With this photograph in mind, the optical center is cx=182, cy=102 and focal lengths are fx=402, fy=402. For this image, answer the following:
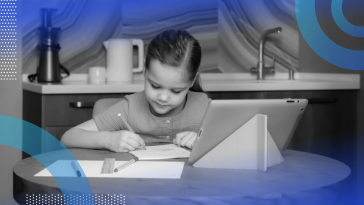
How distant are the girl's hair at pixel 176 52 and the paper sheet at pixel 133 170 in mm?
421

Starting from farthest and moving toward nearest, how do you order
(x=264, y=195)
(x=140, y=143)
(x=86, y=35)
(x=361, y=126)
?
(x=86, y=35), (x=361, y=126), (x=140, y=143), (x=264, y=195)

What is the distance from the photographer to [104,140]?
42.6 inches

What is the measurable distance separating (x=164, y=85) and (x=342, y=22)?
110cm

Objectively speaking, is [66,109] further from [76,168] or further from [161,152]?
[76,168]

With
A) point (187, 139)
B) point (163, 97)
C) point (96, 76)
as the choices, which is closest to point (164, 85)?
point (163, 97)

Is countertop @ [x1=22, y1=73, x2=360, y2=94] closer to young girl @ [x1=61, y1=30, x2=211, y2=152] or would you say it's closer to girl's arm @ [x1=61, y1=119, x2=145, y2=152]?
young girl @ [x1=61, y1=30, x2=211, y2=152]

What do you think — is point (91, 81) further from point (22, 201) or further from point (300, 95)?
point (22, 201)

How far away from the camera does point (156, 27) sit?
2254 mm

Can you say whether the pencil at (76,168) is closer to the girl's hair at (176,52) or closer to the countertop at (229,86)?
the girl's hair at (176,52)

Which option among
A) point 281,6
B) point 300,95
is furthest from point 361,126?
point 281,6

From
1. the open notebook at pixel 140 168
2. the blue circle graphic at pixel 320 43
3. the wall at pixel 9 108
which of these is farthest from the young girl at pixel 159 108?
the wall at pixel 9 108

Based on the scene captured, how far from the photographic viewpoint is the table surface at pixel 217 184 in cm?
63

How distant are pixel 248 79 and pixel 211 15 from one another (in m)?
0.44

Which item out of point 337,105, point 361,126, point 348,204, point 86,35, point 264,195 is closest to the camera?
point 264,195
